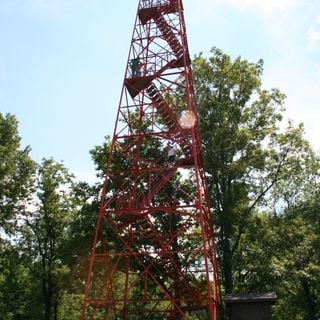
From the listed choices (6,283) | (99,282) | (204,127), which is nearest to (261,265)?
(204,127)

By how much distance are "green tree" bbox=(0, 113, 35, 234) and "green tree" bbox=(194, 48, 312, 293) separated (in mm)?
11059

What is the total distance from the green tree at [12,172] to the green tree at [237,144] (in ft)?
36.3

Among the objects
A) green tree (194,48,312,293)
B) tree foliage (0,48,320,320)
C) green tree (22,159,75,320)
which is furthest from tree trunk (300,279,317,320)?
green tree (22,159,75,320)

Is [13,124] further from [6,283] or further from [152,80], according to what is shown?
[6,283]

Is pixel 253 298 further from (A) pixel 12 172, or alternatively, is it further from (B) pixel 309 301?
(A) pixel 12 172

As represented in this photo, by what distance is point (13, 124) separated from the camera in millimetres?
23625

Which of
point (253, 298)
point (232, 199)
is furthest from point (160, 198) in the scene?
point (253, 298)

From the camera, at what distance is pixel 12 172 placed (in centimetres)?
2281

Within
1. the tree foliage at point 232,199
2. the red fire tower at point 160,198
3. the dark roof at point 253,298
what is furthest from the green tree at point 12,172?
the dark roof at point 253,298

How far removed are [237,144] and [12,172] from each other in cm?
1284

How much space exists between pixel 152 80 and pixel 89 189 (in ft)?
27.9

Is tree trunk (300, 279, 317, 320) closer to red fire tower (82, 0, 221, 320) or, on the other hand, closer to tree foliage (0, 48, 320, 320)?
tree foliage (0, 48, 320, 320)

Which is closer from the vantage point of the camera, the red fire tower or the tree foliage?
the red fire tower

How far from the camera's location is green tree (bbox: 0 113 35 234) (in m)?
Result: 22.6
